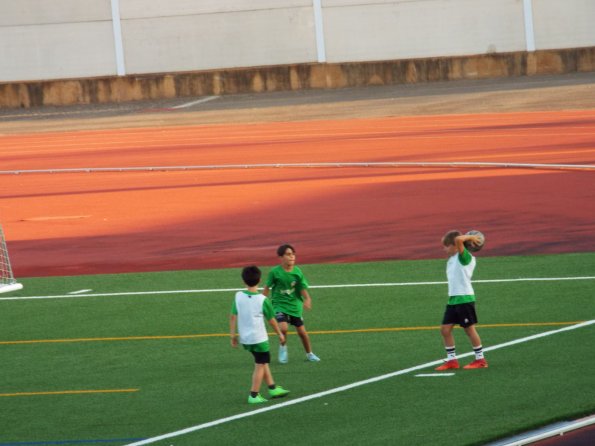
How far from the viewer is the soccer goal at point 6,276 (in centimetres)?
2097

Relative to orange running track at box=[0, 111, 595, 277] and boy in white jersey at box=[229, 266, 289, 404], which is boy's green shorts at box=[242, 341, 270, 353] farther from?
orange running track at box=[0, 111, 595, 277]

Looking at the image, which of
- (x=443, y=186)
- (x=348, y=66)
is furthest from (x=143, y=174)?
(x=348, y=66)

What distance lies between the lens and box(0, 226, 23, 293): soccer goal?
2097cm

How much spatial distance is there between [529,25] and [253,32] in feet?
43.4

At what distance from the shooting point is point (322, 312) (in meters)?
17.9

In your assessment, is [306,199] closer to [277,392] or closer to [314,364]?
[314,364]

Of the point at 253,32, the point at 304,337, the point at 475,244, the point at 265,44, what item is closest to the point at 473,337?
the point at 475,244

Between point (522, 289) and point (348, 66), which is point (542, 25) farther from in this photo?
point (522, 289)

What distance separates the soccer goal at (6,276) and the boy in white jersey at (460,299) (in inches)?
384

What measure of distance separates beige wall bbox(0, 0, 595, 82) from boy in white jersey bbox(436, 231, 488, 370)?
4676 cm

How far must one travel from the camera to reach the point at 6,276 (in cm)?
2289

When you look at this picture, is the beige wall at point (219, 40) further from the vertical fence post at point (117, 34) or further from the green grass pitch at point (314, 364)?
the green grass pitch at point (314, 364)

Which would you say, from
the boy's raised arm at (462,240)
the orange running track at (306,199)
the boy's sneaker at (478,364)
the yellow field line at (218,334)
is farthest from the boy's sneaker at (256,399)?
the orange running track at (306,199)

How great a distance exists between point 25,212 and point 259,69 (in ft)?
104
